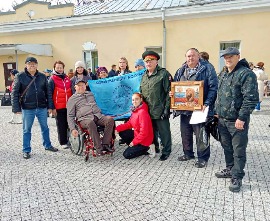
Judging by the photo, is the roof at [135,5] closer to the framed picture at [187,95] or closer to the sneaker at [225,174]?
the framed picture at [187,95]

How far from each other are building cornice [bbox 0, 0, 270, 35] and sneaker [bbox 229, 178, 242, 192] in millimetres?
10386

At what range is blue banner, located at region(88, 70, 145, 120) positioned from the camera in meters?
5.34

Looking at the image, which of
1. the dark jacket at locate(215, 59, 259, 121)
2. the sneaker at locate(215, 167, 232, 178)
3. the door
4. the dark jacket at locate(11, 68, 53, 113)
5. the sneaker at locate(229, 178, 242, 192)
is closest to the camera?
the dark jacket at locate(215, 59, 259, 121)

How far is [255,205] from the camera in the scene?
303 centimetres

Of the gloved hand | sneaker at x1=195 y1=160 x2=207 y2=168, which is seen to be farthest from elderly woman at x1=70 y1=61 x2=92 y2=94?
sneaker at x1=195 y1=160 x2=207 y2=168

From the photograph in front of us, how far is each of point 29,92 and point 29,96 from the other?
74 millimetres

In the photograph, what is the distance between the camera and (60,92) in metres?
5.17

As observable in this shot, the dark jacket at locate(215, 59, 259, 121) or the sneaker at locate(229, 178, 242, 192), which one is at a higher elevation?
the dark jacket at locate(215, 59, 259, 121)

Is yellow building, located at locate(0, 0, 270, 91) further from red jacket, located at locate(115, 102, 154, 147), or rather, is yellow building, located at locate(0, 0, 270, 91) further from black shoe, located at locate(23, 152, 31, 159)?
black shoe, located at locate(23, 152, 31, 159)

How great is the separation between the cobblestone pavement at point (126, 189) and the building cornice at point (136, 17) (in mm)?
8641

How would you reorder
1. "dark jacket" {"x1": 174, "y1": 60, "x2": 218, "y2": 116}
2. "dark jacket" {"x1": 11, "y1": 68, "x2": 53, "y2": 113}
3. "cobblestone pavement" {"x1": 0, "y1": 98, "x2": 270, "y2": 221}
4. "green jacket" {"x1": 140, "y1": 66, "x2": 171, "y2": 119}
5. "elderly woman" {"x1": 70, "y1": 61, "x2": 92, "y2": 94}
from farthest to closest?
"elderly woman" {"x1": 70, "y1": 61, "x2": 92, "y2": 94}
"dark jacket" {"x1": 11, "y1": 68, "x2": 53, "y2": 113}
"green jacket" {"x1": 140, "y1": 66, "x2": 171, "y2": 119}
"dark jacket" {"x1": 174, "y1": 60, "x2": 218, "y2": 116}
"cobblestone pavement" {"x1": 0, "y1": 98, "x2": 270, "y2": 221}

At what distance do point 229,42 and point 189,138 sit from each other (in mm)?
9472

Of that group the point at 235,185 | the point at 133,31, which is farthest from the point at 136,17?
the point at 235,185

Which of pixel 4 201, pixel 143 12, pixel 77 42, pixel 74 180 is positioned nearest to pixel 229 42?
pixel 143 12
